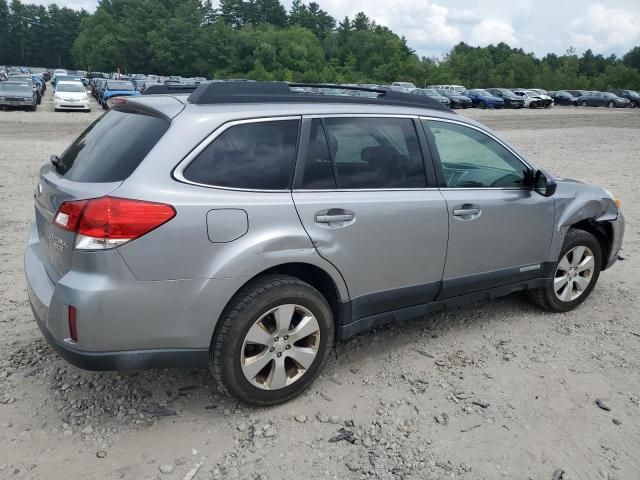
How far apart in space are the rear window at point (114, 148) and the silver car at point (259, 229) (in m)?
0.01

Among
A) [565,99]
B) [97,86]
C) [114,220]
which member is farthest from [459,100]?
[114,220]

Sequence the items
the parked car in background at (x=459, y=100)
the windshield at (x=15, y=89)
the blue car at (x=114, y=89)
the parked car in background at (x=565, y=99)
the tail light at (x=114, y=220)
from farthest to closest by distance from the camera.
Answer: the parked car in background at (x=565, y=99)
the parked car in background at (x=459, y=100)
the blue car at (x=114, y=89)
the windshield at (x=15, y=89)
the tail light at (x=114, y=220)

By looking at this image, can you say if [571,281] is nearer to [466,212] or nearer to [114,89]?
[466,212]

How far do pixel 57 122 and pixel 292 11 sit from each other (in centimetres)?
10689

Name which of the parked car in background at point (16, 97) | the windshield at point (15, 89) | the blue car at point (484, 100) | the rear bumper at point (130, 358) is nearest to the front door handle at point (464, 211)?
the rear bumper at point (130, 358)

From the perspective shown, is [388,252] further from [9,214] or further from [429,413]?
[9,214]

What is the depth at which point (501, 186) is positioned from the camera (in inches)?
165

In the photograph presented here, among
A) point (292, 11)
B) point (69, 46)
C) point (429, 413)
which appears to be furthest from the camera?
point (69, 46)

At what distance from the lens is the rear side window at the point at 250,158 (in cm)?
294

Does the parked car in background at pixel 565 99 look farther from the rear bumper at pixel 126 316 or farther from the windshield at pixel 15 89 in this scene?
the rear bumper at pixel 126 316

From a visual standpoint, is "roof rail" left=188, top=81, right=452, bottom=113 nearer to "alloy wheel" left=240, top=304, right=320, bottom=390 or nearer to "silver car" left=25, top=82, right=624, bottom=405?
"silver car" left=25, top=82, right=624, bottom=405

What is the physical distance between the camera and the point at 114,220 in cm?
266

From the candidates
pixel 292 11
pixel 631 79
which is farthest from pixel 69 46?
pixel 631 79

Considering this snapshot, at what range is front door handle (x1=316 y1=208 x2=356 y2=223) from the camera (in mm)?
3199
